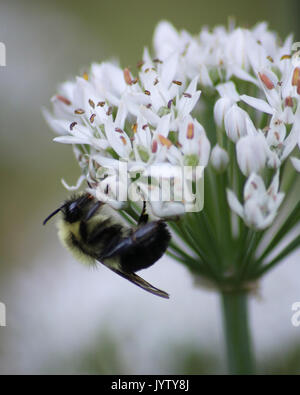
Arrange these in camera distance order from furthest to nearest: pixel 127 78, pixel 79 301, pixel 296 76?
pixel 79 301 < pixel 127 78 < pixel 296 76

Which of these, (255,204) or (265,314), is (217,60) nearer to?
(255,204)

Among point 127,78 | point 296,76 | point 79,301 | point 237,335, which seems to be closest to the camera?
point 296,76

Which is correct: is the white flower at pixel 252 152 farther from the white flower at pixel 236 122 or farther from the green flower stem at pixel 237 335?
the green flower stem at pixel 237 335

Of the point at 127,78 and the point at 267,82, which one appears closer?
Answer: the point at 267,82

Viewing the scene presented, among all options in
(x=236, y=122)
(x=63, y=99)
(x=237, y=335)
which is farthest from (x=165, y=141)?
(x=237, y=335)

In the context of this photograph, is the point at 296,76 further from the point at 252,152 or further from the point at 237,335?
the point at 237,335

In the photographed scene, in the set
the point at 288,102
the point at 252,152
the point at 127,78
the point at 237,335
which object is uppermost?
the point at 127,78

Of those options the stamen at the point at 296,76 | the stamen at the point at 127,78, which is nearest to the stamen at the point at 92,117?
the stamen at the point at 127,78
